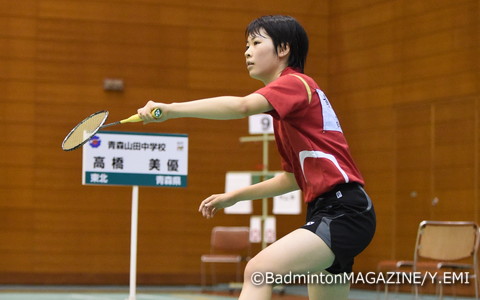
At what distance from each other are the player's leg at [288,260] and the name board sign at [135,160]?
14.1 ft

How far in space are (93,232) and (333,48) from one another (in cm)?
422

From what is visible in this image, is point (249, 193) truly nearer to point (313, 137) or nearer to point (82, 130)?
point (313, 137)

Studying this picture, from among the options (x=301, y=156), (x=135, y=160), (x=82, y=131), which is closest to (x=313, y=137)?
(x=301, y=156)

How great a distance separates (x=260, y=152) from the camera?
480 inches

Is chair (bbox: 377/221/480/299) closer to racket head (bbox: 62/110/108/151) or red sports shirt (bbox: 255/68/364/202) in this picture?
racket head (bbox: 62/110/108/151)

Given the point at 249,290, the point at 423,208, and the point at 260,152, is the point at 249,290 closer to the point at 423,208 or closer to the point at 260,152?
the point at 423,208

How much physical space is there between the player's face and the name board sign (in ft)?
13.2

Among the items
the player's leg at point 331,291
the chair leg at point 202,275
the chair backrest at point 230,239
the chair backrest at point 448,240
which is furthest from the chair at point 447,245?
the player's leg at point 331,291

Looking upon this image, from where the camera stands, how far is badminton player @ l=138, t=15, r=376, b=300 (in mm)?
2633

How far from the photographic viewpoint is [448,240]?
7.66 metres

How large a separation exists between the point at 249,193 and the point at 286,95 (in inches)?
22.1

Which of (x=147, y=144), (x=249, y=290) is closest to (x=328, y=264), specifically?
(x=249, y=290)

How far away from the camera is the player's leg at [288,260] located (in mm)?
2572

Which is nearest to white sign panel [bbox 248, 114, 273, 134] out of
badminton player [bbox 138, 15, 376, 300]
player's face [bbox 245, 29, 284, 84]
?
badminton player [bbox 138, 15, 376, 300]
